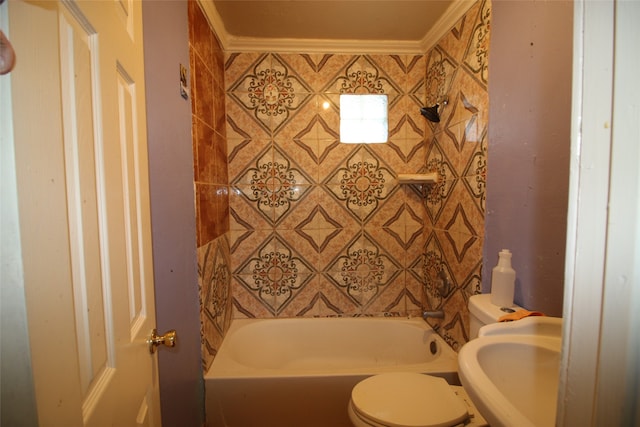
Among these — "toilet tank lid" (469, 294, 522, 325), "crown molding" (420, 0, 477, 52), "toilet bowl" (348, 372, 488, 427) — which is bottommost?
"toilet bowl" (348, 372, 488, 427)

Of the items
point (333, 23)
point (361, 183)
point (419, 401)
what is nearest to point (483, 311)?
point (419, 401)

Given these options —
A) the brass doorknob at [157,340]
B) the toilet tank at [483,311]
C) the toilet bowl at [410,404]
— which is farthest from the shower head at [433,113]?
the brass doorknob at [157,340]

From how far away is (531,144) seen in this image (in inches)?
39.2

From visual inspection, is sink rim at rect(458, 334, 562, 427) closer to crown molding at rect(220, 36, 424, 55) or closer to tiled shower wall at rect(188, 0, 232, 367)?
tiled shower wall at rect(188, 0, 232, 367)

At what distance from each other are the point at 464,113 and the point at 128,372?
1593mm

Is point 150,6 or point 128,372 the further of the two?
point 150,6

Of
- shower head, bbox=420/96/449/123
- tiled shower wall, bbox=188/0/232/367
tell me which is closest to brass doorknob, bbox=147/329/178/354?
tiled shower wall, bbox=188/0/232/367

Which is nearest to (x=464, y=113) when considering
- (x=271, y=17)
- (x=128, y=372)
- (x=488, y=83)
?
(x=488, y=83)

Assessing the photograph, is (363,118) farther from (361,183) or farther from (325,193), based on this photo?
(325,193)

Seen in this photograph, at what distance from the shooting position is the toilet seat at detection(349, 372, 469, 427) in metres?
0.93

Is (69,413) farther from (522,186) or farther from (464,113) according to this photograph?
(464,113)

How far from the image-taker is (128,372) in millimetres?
542

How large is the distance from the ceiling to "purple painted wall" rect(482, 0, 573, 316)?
46 centimetres

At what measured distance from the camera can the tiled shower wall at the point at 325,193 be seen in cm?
180
